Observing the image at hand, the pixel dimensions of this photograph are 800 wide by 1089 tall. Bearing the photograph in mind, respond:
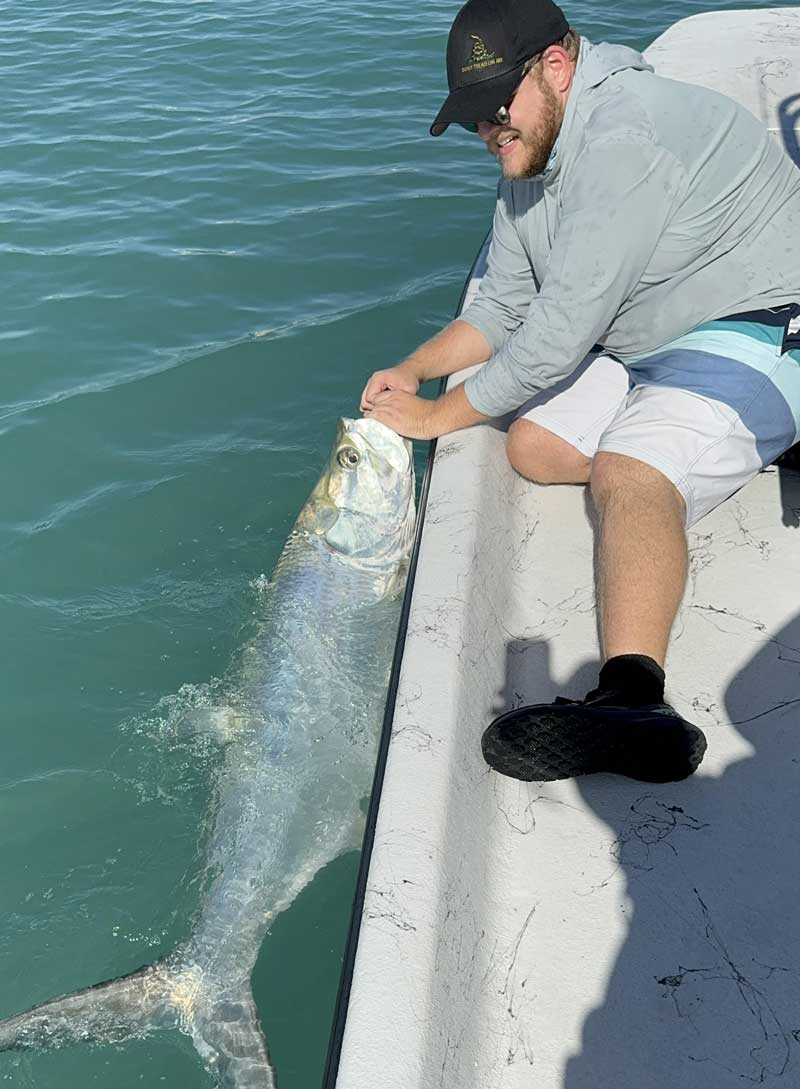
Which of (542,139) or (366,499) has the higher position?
(542,139)

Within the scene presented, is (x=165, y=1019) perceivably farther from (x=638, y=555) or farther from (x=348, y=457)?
(x=348, y=457)

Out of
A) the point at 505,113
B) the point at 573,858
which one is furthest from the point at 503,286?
the point at 573,858

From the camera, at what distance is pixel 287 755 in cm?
382

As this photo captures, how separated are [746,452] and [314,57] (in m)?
10.1

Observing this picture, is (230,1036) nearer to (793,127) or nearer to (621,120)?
(621,120)

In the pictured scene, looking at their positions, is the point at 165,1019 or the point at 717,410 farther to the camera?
the point at 717,410

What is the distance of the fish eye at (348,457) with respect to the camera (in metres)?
4.39

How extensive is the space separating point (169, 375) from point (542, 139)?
3.86 metres

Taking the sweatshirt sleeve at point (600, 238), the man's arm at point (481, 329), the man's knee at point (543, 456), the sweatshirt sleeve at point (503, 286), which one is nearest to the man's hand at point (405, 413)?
the man's arm at point (481, 329)

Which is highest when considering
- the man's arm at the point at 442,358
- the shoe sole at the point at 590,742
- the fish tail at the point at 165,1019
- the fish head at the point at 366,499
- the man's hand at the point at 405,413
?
the man's arm at the point at 442,358

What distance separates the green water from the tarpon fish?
0.33 ft

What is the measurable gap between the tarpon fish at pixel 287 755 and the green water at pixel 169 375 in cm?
10

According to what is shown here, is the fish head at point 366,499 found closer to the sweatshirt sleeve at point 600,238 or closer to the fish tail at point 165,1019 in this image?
the sweatshirt sleeve at point 600,238

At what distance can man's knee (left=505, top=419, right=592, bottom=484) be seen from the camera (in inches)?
156
